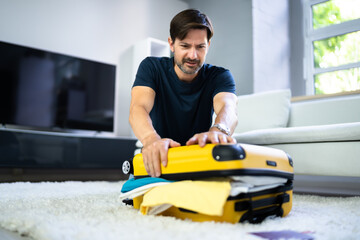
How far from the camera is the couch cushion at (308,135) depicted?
62.9 inches

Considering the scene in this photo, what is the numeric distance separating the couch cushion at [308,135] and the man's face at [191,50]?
892 millimetres

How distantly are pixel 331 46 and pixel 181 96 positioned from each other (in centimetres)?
287

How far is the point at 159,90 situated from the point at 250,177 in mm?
679

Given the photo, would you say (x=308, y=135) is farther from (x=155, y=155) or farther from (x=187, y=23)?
(x=155, y=155)

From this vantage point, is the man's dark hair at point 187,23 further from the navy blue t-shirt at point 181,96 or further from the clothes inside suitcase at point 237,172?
the clothes inside suitcase at point 237,172

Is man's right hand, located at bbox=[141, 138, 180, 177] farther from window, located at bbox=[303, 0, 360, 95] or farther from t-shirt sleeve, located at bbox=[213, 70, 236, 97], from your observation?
window, located at bbox=[303, 0, 360, 95]

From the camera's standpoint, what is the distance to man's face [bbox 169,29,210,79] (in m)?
1.17

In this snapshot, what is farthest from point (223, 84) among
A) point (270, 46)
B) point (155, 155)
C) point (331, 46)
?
point (331, 46)

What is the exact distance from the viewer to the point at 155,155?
886 millimetres

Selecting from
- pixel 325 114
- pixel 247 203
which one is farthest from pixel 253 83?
pixel 247 203

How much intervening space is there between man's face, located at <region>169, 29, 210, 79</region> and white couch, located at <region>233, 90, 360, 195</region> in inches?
36.1

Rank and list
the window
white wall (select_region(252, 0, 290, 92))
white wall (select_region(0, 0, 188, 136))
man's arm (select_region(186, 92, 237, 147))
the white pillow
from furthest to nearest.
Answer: white wall (select_region(252, 0, 290, 92)) → the window → white wall (select_region(0, 0, 188, 136)) → the white pillow → man's arm (select_region(186, 92, 237, 147))

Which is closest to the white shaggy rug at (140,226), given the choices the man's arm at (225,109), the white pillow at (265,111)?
the man's arm at (225,109)

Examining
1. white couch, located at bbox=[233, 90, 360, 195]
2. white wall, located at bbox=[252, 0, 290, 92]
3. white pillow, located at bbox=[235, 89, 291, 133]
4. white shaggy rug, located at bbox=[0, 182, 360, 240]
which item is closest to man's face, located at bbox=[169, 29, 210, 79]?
white shaggy rug, located at bbox=[0, 182, 360, 240]
